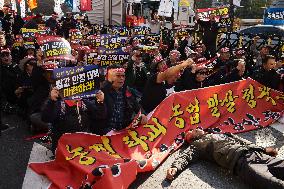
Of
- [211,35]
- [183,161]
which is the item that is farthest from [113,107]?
[211,35]

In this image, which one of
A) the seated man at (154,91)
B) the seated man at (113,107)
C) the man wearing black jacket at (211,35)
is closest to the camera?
the seated man at (113,107)

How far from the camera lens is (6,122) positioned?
23.8ft

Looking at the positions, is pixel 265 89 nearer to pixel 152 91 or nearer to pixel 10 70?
pixel 152 91

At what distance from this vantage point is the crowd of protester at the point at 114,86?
5.17m

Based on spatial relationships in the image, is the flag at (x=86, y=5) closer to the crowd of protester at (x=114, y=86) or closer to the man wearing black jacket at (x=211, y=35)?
the man wearing black jacket at (x=211, y=35)

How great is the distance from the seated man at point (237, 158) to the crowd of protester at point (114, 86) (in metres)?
0.91

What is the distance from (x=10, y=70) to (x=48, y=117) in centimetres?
357

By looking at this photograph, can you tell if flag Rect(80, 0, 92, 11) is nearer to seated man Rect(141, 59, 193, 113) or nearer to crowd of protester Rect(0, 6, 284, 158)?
crowd of protester Rect(0, 6, 284, 158)

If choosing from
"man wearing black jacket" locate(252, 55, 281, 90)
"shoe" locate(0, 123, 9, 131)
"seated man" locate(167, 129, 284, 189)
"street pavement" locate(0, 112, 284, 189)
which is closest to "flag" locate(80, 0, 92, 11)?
"shoe" locate(0, 123, 9, 131)

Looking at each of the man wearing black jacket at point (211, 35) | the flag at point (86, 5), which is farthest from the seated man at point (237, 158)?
the flag at point (86, 5)

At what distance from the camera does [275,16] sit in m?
18.0

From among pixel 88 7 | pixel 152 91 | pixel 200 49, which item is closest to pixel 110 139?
pixel 152 91

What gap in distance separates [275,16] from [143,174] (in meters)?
15.4

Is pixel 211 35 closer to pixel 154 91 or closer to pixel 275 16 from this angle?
pixel 154 91
